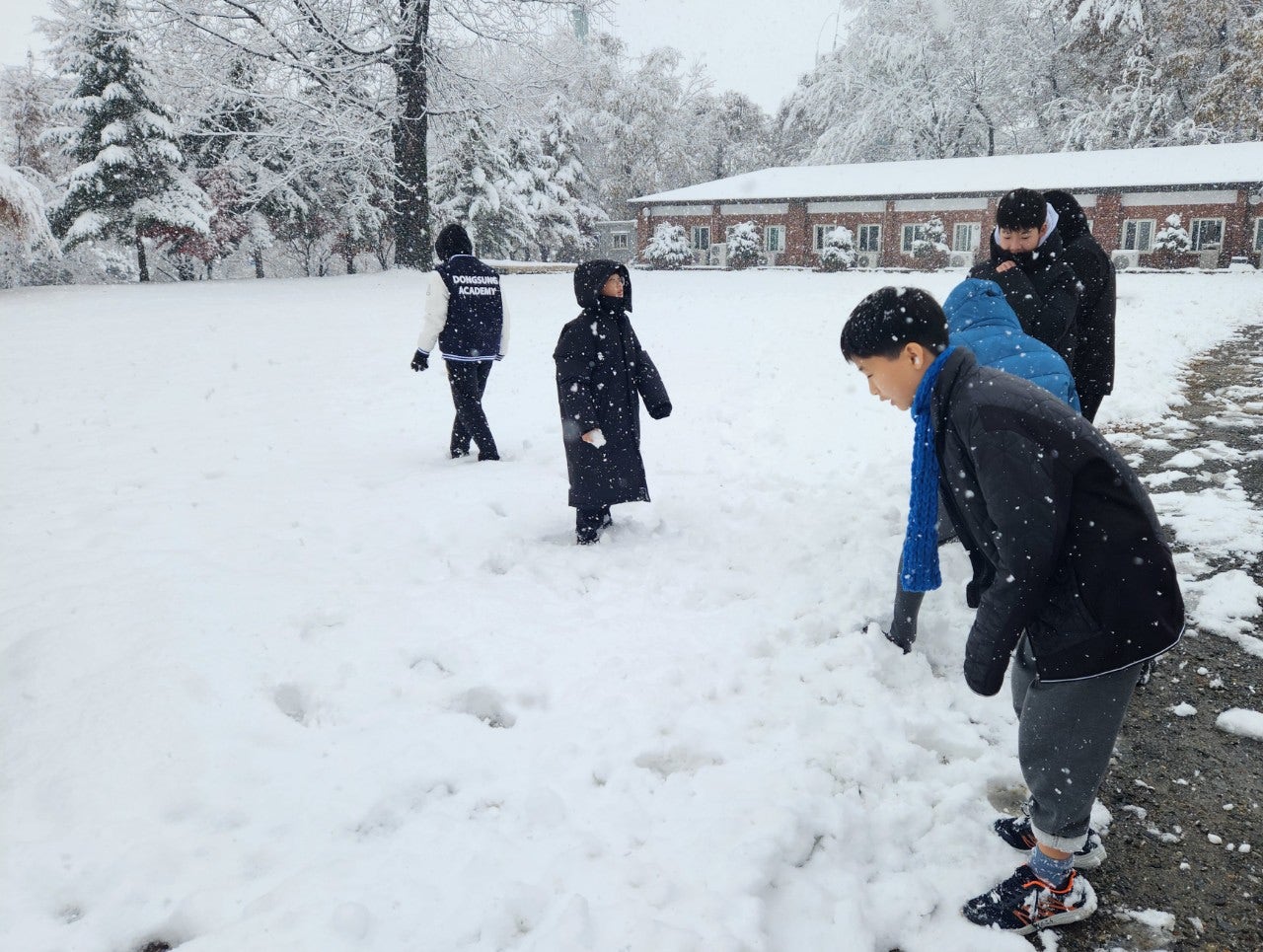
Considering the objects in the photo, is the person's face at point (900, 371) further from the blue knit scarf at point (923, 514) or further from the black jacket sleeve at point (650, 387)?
the black jacket sleeve at point (650, 387)

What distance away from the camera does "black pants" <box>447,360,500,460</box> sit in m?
6.91

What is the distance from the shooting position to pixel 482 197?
1410 inches

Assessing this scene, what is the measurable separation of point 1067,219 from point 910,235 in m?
34.8

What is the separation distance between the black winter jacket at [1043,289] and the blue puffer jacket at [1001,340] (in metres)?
0.56

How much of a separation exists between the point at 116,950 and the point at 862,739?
8.97 ft

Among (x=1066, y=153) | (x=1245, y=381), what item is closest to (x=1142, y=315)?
(x=1245, y=381)

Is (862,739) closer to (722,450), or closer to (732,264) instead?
(722,450)

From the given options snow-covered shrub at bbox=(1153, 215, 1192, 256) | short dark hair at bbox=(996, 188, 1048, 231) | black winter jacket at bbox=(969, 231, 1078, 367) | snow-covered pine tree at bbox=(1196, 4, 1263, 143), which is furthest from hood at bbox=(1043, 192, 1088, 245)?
snow-covered pine tree at bbox=(1196, 4, 1263, 143)

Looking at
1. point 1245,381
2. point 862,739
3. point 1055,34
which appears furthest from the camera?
point 1055,34

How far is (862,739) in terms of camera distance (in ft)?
11.0

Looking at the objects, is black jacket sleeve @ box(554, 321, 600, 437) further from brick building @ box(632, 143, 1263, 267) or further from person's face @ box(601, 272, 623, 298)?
brick building @ box(632, 143, 1263, 267)

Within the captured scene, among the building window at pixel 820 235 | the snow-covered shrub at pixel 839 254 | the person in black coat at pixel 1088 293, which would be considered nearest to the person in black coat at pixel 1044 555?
the person in black coat at pixel 1088 293

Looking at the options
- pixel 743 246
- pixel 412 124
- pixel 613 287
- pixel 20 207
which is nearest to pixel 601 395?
pixel 613 287

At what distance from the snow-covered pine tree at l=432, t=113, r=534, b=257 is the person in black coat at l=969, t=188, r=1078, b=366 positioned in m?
33.0
